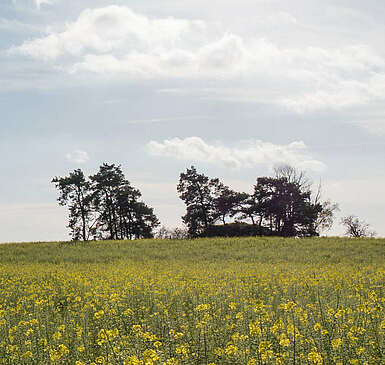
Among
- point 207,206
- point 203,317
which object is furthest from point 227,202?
point 203,317

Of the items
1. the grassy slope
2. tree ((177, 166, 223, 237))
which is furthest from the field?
tree ((177, 166, 223, 237))

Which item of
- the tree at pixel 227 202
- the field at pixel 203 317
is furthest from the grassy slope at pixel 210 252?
the tree at pixel 227 202

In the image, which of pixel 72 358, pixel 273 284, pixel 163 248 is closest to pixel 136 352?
pixel 72 358

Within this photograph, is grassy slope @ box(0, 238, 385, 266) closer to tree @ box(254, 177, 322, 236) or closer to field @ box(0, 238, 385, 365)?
field @ box(0, 238, 385, 365)

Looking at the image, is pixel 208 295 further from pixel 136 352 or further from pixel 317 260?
pixel 317 260

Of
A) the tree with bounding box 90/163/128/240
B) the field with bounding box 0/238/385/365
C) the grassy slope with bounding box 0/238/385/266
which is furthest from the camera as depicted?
the tree with bounding box 90/163/128/240

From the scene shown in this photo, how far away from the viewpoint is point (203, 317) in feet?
22.8

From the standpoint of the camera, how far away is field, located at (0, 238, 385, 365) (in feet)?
16.1

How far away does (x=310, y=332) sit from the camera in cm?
590

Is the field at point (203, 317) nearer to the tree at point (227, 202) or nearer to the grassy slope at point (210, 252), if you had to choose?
the grassy slope at point (210, 252)

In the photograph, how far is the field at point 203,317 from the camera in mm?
4906

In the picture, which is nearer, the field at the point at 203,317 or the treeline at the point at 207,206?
the field at the point at 203,317

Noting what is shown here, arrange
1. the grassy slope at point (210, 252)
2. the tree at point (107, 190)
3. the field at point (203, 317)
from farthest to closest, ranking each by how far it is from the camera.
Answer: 1. the tree at point (107, 190)
2. the grassy slope at point (210, 252)
3. the field at point (203, 317)

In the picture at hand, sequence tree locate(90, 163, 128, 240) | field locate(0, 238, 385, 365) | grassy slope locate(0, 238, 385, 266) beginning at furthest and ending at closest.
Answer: tree locate(90, 163, 128, 240)
grassy slope locate(0, 238, 385, 266)
field locate(0, 238, 385, 365)
